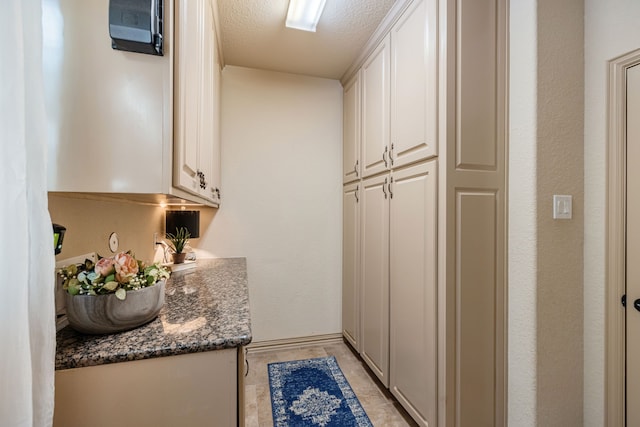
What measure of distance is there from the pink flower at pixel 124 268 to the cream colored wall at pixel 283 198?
1.61m

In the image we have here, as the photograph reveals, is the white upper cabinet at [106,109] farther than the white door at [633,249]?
No

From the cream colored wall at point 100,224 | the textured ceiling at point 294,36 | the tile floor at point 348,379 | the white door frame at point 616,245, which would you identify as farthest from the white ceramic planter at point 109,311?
the white door frame at point 616,245

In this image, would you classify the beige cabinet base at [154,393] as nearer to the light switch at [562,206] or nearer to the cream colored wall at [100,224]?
the cream colored wall at [100,224]

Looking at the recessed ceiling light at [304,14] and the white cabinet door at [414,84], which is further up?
the recessed ceiling light at [304,14]

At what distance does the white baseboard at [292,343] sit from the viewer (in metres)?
2.41

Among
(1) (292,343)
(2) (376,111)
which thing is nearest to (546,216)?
(2) (376,111)

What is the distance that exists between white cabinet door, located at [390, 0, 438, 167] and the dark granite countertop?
1.14 m

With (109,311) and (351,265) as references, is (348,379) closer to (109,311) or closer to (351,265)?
(351,265)

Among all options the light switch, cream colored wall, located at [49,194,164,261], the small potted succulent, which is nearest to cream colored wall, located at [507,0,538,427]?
the light switch

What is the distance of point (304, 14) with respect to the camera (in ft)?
5.70

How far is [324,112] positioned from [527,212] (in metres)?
1.85

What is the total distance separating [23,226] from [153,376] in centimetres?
45

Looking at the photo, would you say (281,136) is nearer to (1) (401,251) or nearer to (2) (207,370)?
(1) (401,251)

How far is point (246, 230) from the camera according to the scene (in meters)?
2.43
